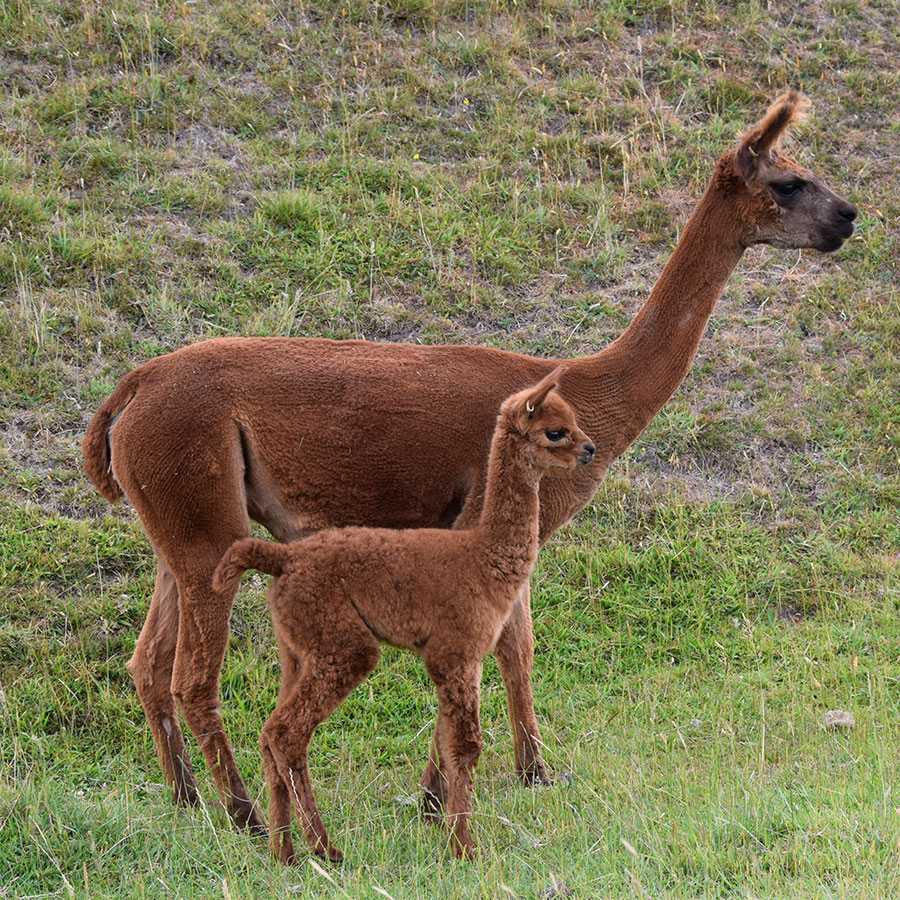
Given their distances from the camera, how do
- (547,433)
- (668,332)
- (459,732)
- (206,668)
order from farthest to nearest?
(668,332), (206,668), (547,433), (459,732)

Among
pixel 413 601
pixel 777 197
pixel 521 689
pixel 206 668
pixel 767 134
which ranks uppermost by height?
pixel 767 134

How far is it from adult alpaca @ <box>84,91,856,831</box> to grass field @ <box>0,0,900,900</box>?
0.65m

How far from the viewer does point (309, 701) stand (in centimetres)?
480

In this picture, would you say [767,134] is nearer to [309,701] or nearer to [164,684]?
[309,701]

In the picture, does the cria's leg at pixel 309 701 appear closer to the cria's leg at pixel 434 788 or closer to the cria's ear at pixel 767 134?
the cria's leg at pixel 434 788

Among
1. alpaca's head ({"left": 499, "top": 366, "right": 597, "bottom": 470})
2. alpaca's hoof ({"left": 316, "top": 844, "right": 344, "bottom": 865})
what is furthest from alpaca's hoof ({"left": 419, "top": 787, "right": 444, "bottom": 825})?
alpaca's head ({"left": 499, "top": 366, "right": 597, "bottom": 470})

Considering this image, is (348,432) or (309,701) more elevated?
(348,432)

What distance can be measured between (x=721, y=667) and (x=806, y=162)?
5.99 m

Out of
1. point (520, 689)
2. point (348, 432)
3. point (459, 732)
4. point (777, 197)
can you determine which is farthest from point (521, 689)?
point (777, 197)

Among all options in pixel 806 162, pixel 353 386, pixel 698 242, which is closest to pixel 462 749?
pixel 353 386

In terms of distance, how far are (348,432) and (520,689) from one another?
62.4 inches

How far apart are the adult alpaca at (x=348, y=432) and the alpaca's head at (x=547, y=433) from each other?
23.4 inches

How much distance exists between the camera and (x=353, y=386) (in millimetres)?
5840

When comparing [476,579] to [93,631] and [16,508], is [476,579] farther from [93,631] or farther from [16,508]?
[16,508]
